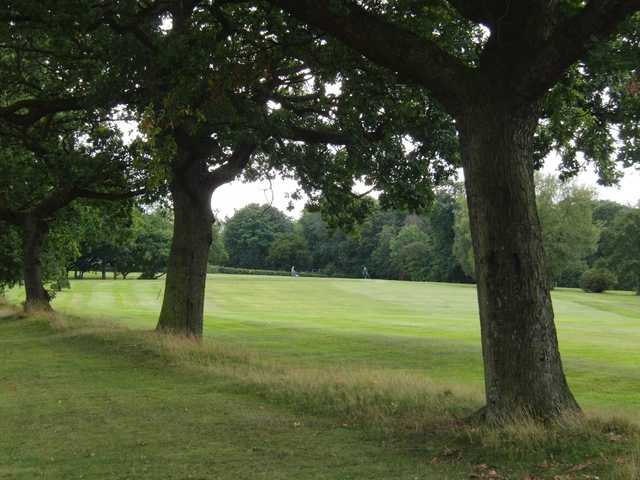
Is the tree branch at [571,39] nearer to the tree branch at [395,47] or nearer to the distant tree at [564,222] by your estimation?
the tree branch at [395,47]

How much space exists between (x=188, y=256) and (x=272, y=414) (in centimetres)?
944

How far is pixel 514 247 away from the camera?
783 centimetres

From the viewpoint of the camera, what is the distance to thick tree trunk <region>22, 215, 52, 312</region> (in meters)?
28.3

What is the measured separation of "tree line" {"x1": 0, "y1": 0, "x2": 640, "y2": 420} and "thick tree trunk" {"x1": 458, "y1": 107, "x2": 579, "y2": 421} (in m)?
0.02

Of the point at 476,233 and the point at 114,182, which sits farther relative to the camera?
the point at 114,182

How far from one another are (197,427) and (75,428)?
61.9 inches

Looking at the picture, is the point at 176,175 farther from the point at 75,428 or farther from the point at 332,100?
the point at 75,428

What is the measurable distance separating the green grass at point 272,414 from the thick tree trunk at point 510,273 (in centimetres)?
52

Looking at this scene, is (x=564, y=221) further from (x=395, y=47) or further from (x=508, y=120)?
(x=395, y=47)

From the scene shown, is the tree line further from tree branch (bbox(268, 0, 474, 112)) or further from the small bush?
the small bush

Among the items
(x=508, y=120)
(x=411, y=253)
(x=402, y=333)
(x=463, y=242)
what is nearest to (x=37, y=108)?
(x=508, y=120)

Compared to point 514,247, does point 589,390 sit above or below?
below

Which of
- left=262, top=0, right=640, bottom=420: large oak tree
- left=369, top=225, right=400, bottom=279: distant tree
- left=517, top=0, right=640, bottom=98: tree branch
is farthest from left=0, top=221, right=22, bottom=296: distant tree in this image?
left=369, top=225, right=400, bottom=279: distant tree

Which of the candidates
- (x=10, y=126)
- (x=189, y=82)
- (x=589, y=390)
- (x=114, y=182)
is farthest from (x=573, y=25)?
(x=114, y=182)
